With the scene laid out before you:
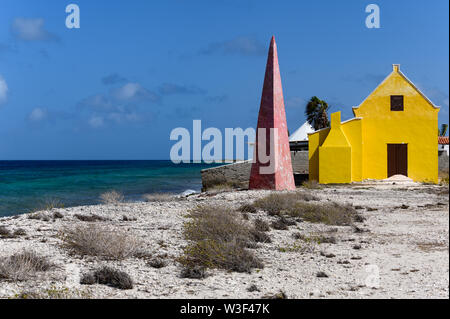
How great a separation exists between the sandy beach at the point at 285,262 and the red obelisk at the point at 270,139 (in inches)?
229

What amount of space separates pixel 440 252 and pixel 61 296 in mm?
5405

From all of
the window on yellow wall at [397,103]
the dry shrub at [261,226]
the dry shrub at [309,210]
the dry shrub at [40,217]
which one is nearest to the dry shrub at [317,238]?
the dry shrub at [261,226]

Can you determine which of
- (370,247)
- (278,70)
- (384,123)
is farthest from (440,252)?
(384,123)

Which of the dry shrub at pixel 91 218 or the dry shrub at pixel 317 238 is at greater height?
the dry shrub at pixel 91 218

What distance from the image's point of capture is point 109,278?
18.0 feet

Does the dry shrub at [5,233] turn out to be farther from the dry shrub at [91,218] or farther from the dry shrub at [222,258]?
the dry shrub at [222,258]

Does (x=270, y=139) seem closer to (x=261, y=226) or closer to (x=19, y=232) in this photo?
(x=261, y=226)

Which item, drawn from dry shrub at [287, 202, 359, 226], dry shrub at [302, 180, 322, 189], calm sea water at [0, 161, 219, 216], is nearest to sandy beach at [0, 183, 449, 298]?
dry shrub at [287, 202, 359, 226]

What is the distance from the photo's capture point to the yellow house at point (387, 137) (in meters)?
21.3

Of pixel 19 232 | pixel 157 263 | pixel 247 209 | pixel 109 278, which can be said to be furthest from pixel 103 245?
pixel 247 209

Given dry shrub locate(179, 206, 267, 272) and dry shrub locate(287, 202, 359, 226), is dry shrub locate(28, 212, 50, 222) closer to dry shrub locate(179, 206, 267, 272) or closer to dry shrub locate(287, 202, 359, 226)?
dry shrub locate(179, 206, 267, 272)

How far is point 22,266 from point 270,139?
12116 mm

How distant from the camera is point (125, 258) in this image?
6703mm

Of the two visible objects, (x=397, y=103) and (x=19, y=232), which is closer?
(x=19, y=232)
